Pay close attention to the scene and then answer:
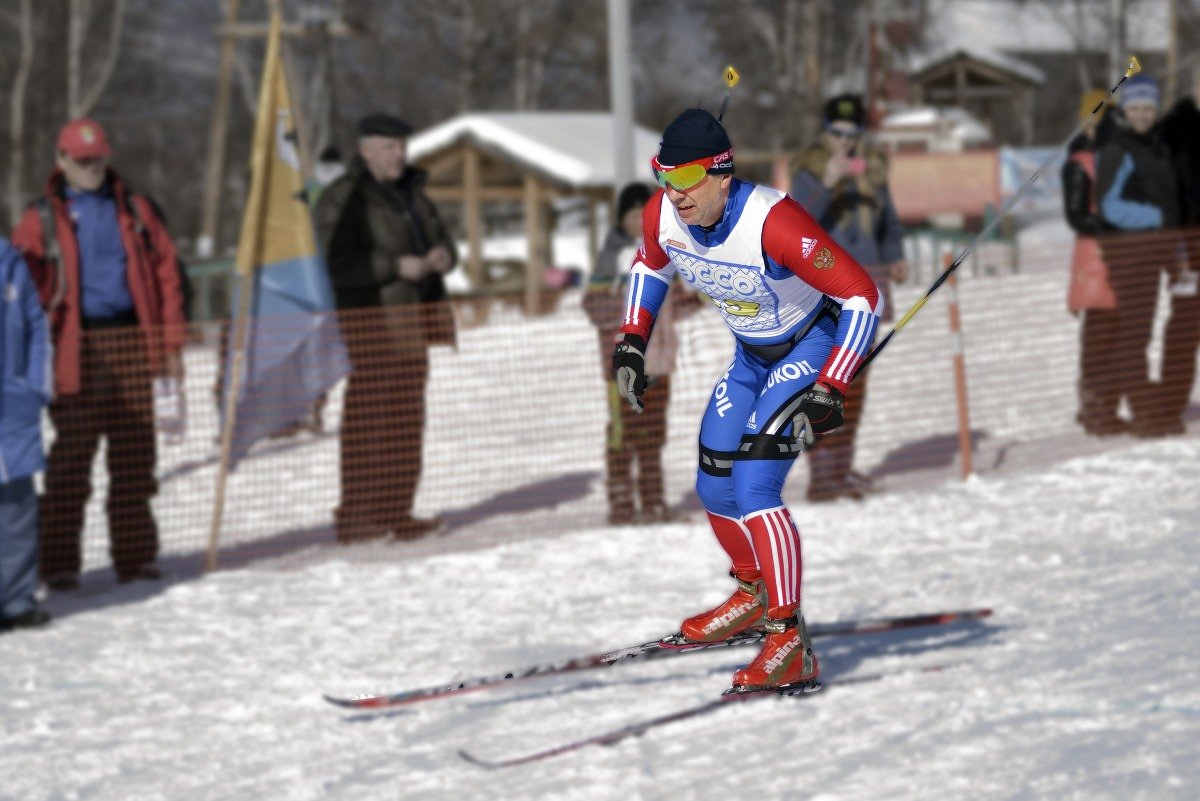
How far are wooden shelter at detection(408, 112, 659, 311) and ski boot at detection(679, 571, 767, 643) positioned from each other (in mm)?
16048

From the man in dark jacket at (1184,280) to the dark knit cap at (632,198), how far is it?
3813mm

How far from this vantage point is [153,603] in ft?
26.2

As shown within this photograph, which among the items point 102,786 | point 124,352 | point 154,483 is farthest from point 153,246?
point 102,786

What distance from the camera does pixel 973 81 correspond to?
158ft

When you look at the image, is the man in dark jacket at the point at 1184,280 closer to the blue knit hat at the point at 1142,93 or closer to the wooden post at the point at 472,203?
the blue knit hat at the point at 1142,93

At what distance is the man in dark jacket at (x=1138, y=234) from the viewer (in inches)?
388

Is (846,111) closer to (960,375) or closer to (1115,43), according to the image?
(960,375)

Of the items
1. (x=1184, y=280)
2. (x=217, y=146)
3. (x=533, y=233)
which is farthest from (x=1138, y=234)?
(x=217, y=146)

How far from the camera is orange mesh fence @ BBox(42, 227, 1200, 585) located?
8.28 m

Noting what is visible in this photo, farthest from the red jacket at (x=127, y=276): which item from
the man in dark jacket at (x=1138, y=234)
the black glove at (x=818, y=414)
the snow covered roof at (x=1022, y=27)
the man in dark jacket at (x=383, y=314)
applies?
the snow covered roof at (x=1022, y=27)

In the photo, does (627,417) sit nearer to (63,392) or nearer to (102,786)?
(63,392)

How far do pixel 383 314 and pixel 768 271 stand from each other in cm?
450

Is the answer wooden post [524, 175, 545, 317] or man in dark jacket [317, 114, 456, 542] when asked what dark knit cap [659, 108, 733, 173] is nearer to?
man in dark jacket [317, 114, 456, 542]

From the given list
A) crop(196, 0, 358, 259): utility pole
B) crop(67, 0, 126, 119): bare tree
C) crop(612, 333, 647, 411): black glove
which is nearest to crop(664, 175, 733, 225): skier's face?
crop(612, 333, 647, 411): black glove
